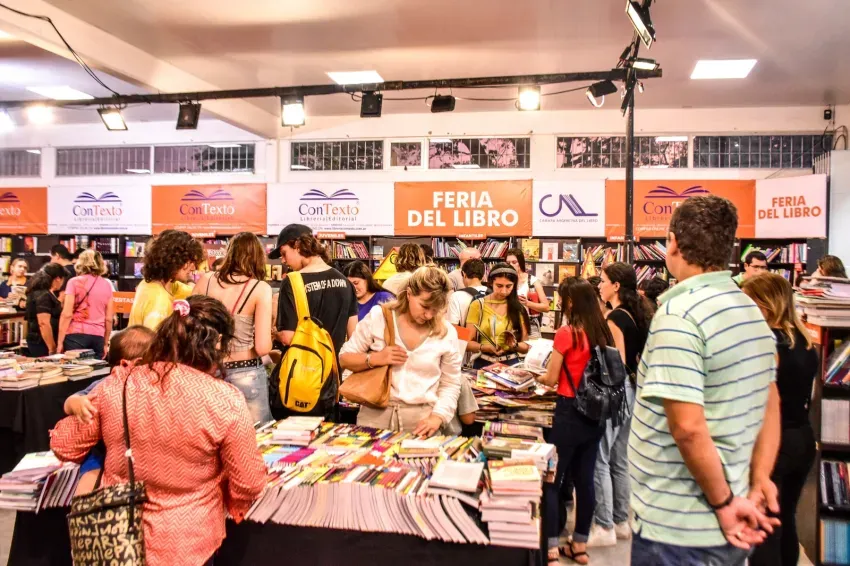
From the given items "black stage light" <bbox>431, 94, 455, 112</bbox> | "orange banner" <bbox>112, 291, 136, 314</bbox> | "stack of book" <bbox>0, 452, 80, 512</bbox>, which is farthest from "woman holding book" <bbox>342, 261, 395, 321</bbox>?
"orange banner" <bbox>112, 291, 136, 314</bbox>

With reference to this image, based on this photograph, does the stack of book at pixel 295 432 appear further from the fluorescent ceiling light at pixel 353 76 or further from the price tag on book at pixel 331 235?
the price tag on book at pixel 331 235

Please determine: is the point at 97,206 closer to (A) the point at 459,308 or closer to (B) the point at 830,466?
(A) the point at 459,308

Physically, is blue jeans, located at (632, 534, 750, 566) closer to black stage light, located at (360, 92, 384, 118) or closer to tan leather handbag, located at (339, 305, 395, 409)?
tan leather handbag, located at (339, 305, 395, 409)

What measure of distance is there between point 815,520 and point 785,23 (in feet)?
16.4

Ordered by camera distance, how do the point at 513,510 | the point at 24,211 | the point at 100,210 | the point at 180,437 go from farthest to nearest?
the point at 24,211 < the point at 100,210 < the point at 513,510 < the point at 180,437

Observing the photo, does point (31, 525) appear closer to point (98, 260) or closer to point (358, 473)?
point (358, 473)

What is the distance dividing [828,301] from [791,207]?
5843 mm

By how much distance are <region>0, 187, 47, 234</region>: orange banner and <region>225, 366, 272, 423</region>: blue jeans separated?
371 inches

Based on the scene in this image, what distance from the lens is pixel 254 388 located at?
9.73ft

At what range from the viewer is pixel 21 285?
7.79m

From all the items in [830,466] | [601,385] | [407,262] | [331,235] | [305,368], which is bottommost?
[830,466]

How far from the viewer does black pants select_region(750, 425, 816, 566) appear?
8.95 feet

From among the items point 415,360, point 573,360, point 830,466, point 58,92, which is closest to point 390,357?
point 415,360

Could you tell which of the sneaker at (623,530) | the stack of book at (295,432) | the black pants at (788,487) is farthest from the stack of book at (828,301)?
the stack of book at (295,432)
